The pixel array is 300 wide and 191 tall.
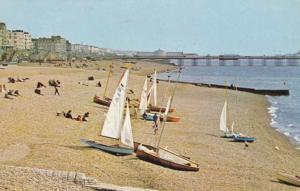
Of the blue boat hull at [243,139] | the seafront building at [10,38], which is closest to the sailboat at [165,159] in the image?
the blue boat hull at [243,139]

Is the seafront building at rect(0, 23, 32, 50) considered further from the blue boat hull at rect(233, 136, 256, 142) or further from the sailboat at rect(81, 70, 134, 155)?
the sailboat at rect(81, 70, 134, 155)

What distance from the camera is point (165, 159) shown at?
21609 millimetres

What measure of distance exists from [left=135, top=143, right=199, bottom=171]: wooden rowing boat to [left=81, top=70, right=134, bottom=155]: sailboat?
553 mm

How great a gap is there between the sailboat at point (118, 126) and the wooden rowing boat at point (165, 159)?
1.82ft

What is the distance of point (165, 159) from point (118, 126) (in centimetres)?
278

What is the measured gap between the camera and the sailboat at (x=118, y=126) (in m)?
22.4

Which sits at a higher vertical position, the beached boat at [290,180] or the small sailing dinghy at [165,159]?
the small sailing dinghy at [165,159]

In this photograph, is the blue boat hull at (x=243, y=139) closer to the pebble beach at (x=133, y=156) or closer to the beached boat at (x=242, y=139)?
the beached boat at (x=242, y=139)

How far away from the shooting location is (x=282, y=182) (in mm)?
21531

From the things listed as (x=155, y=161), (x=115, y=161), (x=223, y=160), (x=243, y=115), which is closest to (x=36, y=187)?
(x=115, y=161)

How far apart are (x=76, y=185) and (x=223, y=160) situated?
38.0 feet

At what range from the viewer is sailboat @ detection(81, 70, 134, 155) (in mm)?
22391

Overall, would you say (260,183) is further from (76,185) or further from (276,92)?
(276,92)

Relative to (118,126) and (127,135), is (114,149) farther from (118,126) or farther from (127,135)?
(118,126)
